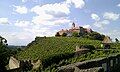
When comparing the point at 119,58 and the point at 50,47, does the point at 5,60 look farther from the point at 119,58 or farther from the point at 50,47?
the point at 119,58

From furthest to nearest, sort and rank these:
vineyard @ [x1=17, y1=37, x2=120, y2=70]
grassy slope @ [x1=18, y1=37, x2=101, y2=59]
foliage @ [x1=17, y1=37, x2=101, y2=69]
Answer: grassy slope @ [x1=18, y1=37, x2=101, y2=59] → foliage @ [x1=17, y1=37, x2=101, y2=69] → vineyard @ [x1=17, y1=37, x2=120, y2=70]

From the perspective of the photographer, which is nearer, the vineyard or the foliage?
the vineyard

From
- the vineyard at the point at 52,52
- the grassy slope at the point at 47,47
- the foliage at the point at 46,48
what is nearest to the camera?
the vineyard at the point at 52,52

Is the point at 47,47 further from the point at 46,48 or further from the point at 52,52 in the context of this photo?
the point at 52,52

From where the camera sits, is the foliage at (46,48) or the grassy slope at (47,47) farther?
the grassy slope at (47,47)

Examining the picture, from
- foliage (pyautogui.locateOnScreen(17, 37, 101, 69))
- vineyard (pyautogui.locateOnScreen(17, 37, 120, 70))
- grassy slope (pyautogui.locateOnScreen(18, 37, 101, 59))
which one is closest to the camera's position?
vineyard (pyautogui.locateOnScreen(17, 37, 120, 70))

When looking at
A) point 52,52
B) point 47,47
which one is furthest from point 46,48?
point 52,52

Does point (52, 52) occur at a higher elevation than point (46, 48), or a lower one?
lower

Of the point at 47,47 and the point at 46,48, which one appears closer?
the point at 46,48

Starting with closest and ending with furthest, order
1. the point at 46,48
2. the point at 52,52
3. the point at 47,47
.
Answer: the point at 52,52, the point at 46,48, the point at 47,47

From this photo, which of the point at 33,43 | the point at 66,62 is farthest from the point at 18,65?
the point at 33,43

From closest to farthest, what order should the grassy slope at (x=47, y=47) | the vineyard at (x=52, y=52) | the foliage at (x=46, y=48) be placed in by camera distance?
the vineyard at (x=52, y=52) → the foliage at (x=46, y=48) → the grassy slope at (x=47, y=47)

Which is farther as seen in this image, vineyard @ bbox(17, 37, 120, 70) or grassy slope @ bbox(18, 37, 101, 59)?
grassy slope @ bbox(18, 37, 101, 59)

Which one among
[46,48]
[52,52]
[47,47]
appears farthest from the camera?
[47,47]
